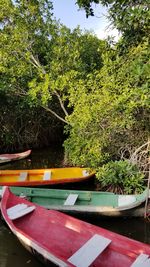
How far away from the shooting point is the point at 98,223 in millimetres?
6840

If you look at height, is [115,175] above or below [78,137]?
below

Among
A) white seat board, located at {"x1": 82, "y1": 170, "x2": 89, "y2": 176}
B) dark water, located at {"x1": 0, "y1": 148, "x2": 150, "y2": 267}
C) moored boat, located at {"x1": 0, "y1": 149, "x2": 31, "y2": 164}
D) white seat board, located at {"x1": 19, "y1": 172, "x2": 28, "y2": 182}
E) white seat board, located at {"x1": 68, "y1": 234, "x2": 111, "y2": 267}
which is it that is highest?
moored boat, located at {"x1": 0, "y1": 149, "x2": 31, "y2": 164}

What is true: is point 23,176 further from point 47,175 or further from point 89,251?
point 89,251

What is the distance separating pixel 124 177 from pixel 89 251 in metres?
3.30

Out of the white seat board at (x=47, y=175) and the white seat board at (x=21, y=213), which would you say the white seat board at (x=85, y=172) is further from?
the white seat board at (x=21, y=213)

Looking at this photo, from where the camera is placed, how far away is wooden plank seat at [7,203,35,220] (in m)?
5.75

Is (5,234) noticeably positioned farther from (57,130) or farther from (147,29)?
(57,130)

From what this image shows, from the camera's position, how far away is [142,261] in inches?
172

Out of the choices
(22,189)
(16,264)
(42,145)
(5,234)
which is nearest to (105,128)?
(22,189)

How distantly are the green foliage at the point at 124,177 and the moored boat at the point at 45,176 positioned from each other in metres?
1.51

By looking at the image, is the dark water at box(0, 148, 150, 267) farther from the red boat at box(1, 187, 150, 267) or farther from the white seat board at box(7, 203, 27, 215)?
the white seat board at box(7, 203, 27, 215)

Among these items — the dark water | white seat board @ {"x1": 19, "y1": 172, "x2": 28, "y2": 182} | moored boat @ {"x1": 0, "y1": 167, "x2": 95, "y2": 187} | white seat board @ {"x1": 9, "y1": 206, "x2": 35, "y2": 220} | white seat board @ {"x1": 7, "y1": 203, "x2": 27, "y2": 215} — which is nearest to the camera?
the dark water

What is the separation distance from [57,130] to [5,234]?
11884 millimetres

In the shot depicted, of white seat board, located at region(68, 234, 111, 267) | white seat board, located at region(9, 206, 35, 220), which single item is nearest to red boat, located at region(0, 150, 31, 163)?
white seat board, located at region(9, 206, 35, 220)
